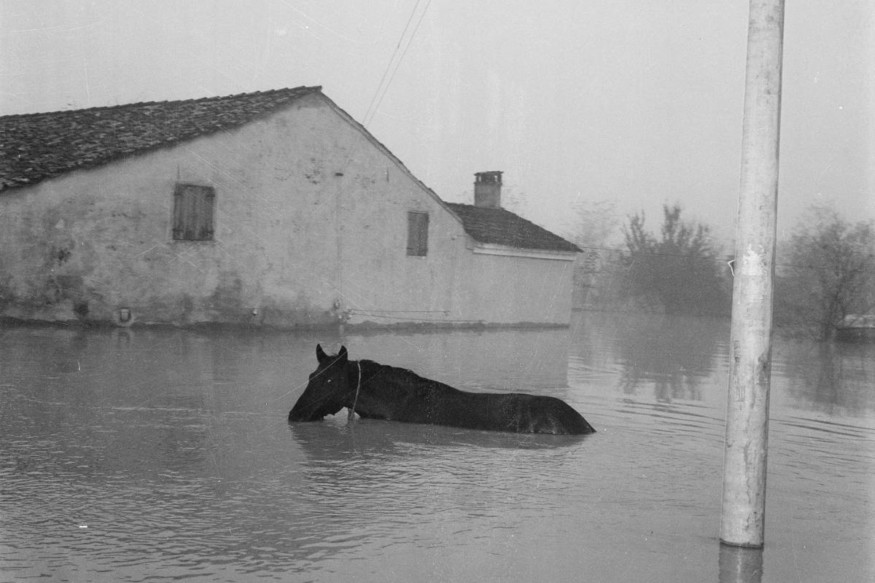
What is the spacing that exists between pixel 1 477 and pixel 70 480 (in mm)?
475

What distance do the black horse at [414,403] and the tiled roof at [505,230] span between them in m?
22.6

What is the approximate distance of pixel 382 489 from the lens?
696 centimetres

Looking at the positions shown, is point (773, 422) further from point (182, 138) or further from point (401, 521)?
point (182, 138)

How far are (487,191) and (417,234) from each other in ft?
38.4

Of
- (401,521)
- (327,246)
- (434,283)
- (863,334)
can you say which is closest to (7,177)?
(327,246)

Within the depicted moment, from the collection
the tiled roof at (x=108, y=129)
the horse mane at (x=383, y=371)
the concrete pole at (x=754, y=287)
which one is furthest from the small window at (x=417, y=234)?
the concrete pole at (x=754, y=287)

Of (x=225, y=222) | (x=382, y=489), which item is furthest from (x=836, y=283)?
(x=382, y=489)

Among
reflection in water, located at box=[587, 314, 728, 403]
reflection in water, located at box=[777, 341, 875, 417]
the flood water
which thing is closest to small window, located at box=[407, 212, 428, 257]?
reflection in water, located at box=[587, 314, 728, 403]

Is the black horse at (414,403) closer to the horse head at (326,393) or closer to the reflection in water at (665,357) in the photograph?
the horse head at (326,393)

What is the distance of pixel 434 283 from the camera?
3134 centimetres

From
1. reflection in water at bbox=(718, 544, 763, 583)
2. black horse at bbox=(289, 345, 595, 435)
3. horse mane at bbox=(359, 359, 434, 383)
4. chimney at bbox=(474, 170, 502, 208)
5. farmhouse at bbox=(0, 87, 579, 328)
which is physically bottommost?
reflection in water at bbox=(718, 544, 763, 583)

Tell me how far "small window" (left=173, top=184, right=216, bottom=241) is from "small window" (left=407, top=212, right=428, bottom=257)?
6.93 m

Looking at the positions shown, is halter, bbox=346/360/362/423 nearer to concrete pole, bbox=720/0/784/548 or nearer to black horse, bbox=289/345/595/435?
black horse, bbox=289/345/595/435

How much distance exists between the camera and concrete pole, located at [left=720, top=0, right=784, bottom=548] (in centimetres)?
541
